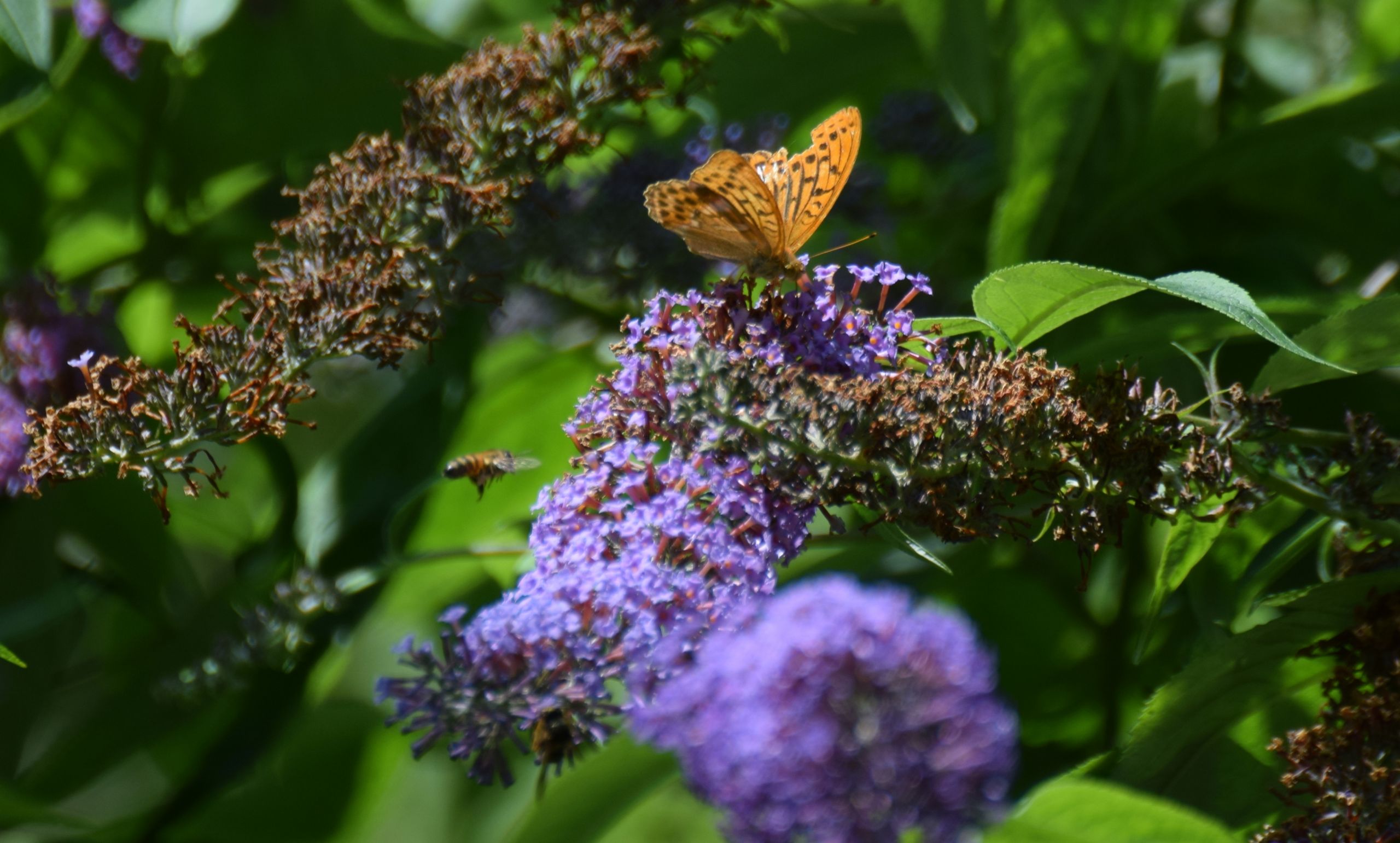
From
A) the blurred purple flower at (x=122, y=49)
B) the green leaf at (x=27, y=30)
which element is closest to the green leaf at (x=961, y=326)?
the green leaf at (x=27, y=30)

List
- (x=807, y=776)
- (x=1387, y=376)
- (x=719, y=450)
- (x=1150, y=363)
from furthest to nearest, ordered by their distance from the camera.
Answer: (x=1387, y=376) → (x=1150, y=363) → (x=719, y=450) → (x=807, y=776)

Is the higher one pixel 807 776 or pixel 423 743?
pixel 423 743

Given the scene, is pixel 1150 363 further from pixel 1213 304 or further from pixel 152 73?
pixel 152 73

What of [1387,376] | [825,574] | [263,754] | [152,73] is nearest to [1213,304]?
[825,574]

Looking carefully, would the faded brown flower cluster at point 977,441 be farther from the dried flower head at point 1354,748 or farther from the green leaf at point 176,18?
the green leaf at point 176,18

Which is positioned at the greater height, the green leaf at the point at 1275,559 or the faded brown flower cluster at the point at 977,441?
the faded brown flower cluster at the point at 977,441

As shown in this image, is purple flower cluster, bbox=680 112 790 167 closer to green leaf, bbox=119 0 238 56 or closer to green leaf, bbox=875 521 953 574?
green leaf, bbox=119 0 238 56

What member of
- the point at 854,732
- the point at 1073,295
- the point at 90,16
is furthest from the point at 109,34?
the point at 854,732

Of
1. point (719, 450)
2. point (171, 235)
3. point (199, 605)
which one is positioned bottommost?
point (719, 450)
